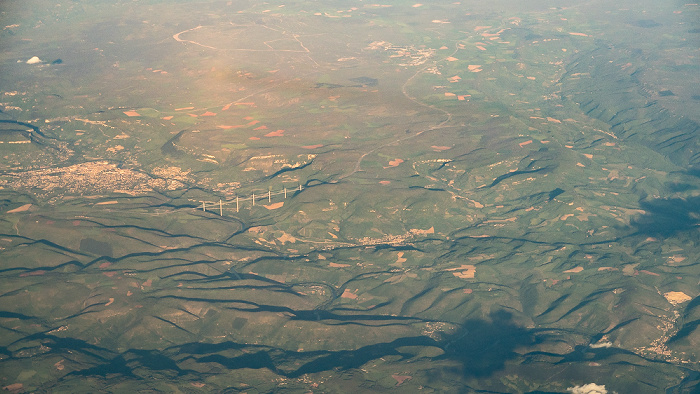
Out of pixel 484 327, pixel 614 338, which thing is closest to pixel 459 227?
pixel 484 327

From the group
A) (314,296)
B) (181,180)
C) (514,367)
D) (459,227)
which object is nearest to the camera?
(514,367)

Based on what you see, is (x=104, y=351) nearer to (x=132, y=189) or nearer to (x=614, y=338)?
(x=132, y=189)

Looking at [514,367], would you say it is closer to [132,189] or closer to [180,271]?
[180,271]

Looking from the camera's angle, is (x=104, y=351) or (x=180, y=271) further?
(x=180, y=271)

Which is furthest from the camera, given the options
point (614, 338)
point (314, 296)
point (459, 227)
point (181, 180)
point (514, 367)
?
point (181, 180)

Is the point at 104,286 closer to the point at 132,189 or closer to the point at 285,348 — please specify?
the point at 285,348

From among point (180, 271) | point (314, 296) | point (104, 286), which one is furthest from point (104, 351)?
point (314, 296)

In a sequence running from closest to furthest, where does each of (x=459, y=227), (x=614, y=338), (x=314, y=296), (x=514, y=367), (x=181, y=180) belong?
(x=514, y=367) < (x=614, y=338) < (x=314, y=296) < (x=459, y=227) < (x=181, y=180)

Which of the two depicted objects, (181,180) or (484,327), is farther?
(181,180)

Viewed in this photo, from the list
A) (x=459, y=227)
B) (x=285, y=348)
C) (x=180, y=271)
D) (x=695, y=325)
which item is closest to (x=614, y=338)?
(x=695, y=325)
